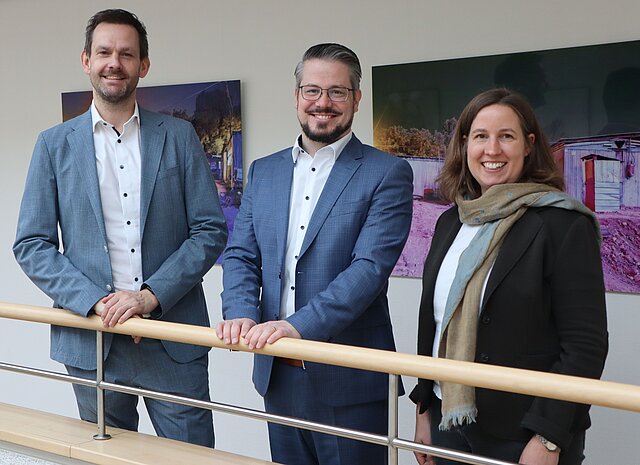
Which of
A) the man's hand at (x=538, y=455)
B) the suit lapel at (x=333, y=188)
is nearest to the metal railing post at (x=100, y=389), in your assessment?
the suit lapel at (x=333, y=188)

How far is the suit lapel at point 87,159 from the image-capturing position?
3109 mm

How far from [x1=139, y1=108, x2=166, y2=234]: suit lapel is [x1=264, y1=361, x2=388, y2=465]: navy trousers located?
72 cm

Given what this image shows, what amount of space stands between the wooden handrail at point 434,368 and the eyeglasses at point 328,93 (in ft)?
2.62

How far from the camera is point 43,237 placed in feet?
10.3

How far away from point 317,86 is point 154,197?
719mm

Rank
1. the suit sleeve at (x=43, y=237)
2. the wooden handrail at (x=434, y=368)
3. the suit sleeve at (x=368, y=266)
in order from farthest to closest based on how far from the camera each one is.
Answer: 1. the suit sleeve at (x=43, y=237)
2. the suit sleeve at (x=368, y=266)
3. the wooden handrail at (x=434, y=368)

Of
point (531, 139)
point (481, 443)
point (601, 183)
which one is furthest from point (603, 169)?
point (481, 443)

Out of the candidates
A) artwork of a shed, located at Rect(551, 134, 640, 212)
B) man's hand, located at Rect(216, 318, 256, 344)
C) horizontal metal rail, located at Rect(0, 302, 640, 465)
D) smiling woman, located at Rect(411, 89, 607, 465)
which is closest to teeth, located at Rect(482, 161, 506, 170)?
smiling woman, located at Rect(411, 89, 607, 465)

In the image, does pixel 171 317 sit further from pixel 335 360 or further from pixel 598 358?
pixel 598 358

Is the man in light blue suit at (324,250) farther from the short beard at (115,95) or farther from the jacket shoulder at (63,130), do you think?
the jacket shoulder at (63,130)

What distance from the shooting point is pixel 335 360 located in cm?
232

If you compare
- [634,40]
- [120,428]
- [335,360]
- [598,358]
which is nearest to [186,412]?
[120,428]

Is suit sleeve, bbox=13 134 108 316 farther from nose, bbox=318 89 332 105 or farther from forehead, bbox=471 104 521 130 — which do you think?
forehead, bbox=471 104 521 130

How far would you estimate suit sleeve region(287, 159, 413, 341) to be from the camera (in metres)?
2.72
